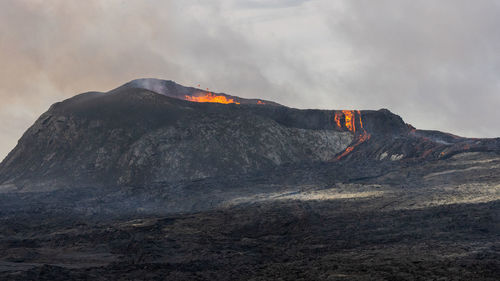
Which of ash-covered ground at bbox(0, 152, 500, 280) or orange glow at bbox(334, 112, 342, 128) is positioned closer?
ash-covered ground at bbox(0, 152, 500, 280)

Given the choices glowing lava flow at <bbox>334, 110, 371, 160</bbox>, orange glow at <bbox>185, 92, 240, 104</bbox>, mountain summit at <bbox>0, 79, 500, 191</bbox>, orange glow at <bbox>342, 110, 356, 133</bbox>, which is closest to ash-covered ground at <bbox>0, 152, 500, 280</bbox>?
mountain summit at <bbox>0, 79, 500, 191</bbox>

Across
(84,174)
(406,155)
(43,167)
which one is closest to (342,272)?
(406,155)

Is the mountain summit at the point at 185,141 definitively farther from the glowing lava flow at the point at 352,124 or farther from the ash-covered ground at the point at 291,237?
the ash-covered ground at the point at 291,237

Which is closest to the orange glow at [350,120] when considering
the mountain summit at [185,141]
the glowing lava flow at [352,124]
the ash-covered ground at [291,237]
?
the glowing lava flow at [352,124]

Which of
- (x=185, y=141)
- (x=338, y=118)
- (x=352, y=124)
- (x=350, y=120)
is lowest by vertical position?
(x=185, y=141)

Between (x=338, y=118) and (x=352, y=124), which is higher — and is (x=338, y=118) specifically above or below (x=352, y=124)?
above

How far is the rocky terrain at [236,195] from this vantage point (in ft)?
83.2

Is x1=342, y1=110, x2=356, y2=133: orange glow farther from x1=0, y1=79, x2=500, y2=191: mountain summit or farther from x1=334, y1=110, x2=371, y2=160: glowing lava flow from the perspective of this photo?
x1=0, y1=79, x2=500, y2=191: mountain summit

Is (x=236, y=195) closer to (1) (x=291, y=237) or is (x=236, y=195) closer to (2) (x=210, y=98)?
(1) (x=291, y=237)

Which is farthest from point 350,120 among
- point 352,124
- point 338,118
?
point 338,118

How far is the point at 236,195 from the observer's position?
5728 centimetres

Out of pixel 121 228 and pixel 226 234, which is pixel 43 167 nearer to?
pixel 121 228

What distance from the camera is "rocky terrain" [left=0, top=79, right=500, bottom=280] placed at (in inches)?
998

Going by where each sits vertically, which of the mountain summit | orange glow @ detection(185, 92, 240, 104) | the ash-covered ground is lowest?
the ash-covered ground
